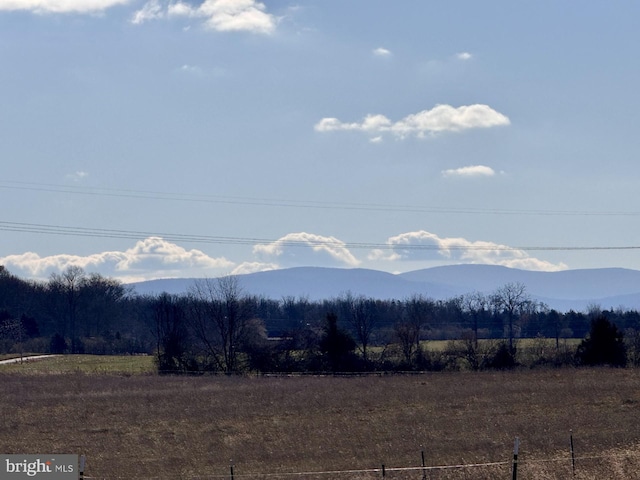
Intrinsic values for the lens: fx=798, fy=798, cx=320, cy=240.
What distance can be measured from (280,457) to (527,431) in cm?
1109

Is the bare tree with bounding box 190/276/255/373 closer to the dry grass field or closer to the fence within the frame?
the dry grass field

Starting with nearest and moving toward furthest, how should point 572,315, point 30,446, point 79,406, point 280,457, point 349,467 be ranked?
point 349,467 → point 280,457 → point 30,446 → point 79,406 → point 572,315

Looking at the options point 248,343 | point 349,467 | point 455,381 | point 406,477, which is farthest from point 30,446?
point 248,343

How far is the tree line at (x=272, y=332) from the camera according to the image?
77.3m

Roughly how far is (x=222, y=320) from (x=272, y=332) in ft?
273

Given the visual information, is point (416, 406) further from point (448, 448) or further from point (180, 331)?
point (180, 331)

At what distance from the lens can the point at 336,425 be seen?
124 ft

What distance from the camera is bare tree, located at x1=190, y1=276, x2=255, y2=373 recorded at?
85188 mm

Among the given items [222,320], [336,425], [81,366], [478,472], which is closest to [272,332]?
[222,320]

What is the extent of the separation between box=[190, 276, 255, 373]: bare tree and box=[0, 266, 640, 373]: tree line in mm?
172

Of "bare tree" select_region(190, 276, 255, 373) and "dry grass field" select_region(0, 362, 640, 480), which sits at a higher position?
"bare tree" select_region(190, 276, 255, 373)

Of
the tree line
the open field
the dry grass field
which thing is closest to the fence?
the dry grass field

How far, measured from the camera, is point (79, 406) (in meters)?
46.7

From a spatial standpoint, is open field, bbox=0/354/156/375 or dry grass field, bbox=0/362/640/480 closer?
dry grass field, bbox=0/362/640/480
